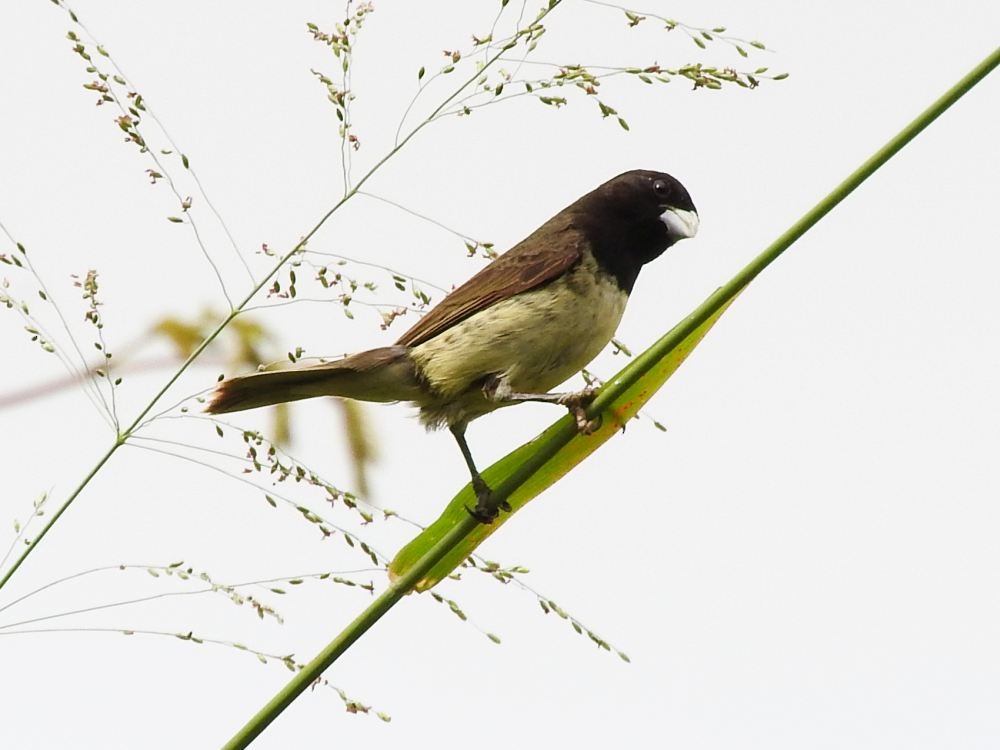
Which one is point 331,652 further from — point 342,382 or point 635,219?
point 635,219

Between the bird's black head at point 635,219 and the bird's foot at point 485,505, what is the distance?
149cm

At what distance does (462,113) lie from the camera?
2.04 meters

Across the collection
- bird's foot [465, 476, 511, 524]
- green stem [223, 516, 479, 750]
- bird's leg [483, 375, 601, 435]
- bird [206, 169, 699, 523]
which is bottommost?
green stem [223, 516, 479, 750]

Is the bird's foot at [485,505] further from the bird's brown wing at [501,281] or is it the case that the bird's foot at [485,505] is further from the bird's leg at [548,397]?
the bird's brown wing at [501,281]

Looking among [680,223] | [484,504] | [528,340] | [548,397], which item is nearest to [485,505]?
[484,504]

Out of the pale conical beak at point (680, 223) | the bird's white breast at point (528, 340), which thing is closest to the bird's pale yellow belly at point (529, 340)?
the bird's white breast at point (528, 340)

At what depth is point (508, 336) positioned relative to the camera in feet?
11.8

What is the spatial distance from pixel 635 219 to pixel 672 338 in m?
2.32

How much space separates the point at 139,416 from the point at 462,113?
0.68 metres

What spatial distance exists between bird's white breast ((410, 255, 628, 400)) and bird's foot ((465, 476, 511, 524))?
42.9 inches

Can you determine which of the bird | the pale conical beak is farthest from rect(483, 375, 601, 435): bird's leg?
the pale conical beak

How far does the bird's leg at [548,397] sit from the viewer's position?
2137 mm

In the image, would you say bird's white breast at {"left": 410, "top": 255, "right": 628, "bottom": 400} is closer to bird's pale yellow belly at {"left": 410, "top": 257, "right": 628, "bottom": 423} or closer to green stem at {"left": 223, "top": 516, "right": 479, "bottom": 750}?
bird's pale yellow belly at {"left": 410, "top": 257, "right": 628, "bottom": 423}

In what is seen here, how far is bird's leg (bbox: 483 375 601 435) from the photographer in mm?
2137
